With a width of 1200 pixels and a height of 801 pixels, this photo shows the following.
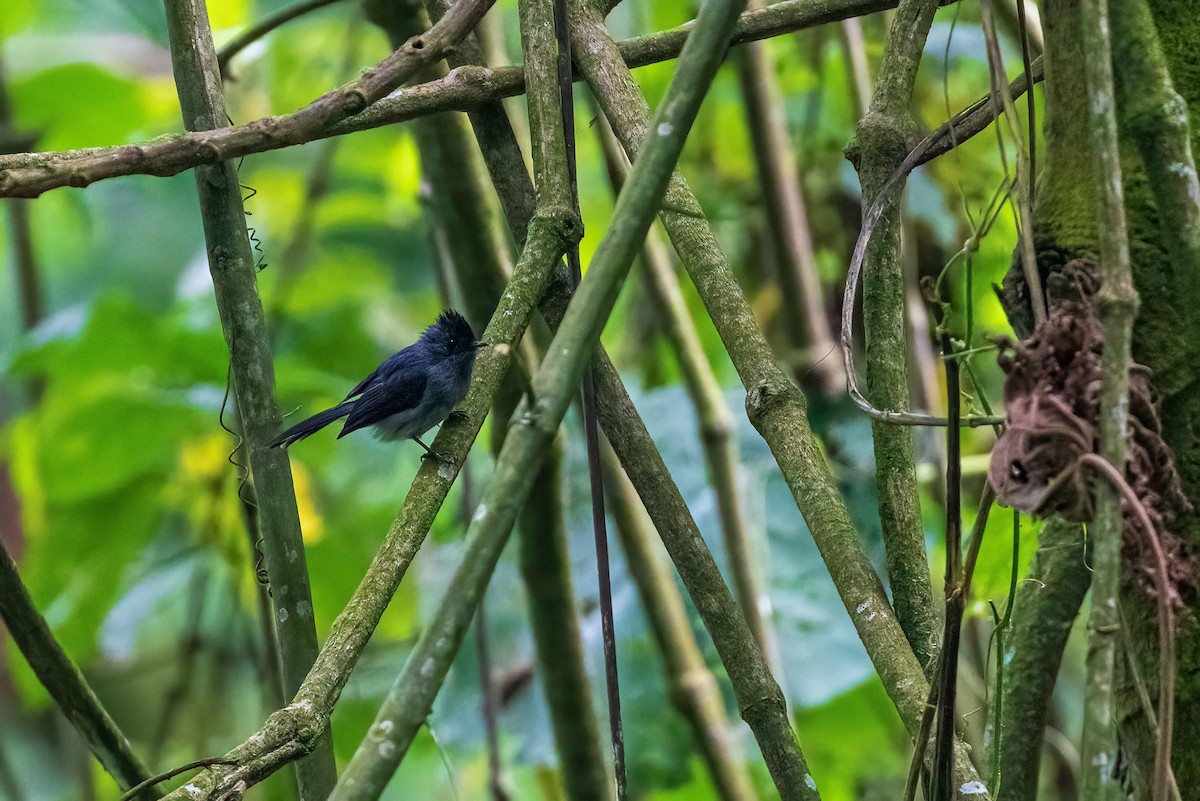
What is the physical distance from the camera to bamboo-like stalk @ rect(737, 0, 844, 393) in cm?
416

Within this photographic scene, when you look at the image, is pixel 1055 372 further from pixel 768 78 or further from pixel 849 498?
pixel 768 78

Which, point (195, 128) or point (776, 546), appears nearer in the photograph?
point (195, 128)

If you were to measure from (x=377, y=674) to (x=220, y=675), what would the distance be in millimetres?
896

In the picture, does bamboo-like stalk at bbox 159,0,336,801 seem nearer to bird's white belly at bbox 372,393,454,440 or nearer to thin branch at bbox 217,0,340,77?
thin branch at bbox 217,0,340,77

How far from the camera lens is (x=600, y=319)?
47.4 inches

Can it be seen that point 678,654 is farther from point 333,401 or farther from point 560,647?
point 333,401

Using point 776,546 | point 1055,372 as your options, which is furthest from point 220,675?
point 1055,372

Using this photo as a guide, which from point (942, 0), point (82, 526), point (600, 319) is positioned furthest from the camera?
point (82, 526)

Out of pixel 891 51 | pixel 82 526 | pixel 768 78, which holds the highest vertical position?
pixel 768 78

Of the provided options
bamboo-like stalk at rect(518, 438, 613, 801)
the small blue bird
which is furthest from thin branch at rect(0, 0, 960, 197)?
bamboo-like stalk at rect(518, 438, 613, 801)

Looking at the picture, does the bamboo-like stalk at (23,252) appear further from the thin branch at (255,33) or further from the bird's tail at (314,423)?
the thin branch at (255,33)

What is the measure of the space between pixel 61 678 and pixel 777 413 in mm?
1469

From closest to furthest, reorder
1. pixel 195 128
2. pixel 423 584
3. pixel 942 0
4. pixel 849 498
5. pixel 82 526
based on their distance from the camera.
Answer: pixel 195 128, pixel 942 0, pixel 82 526, pixel 849 498, pixel 423 584

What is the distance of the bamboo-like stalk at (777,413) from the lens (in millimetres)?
1608
